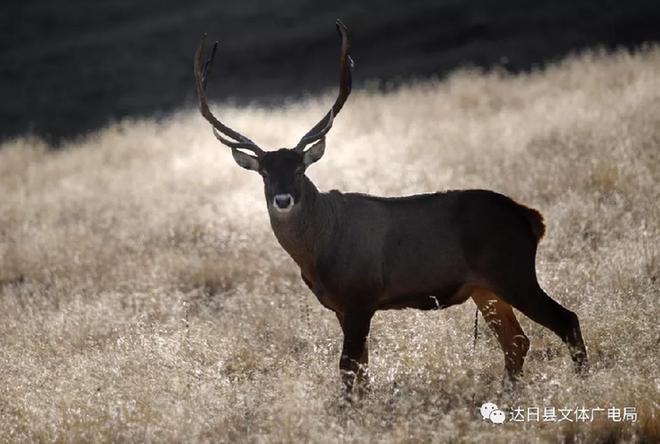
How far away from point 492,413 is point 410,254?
51.4 inches

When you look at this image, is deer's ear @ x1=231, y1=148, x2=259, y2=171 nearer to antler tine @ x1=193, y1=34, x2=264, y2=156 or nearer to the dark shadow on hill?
antler tine @ x1=193, y1=34, x2=264, y2=156

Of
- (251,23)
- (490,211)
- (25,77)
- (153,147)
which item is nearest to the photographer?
(490,211)

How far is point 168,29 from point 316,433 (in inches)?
1032

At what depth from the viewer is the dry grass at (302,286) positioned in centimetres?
573

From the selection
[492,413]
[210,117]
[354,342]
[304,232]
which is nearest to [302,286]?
[210,117]

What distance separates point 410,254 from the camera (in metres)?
6.36

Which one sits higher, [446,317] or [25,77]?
[25,77]

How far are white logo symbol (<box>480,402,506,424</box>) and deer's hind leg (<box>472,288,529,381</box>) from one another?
0.81 m

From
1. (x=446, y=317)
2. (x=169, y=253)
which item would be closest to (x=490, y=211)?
(x=446, y=317)

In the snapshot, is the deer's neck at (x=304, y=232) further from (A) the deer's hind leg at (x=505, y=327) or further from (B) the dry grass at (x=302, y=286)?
(A) the deer's hind leg at (x=505, y=327)

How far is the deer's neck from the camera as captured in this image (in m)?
6.39

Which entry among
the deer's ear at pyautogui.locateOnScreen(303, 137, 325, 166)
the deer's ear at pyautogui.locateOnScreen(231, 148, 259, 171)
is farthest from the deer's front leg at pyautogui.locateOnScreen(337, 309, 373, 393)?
the deer's ear at pyautogui.locateOnScreen(231, 148, 259, 171)

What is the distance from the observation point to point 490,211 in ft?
20.9

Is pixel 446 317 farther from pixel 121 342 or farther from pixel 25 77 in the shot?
pixel 25 77
